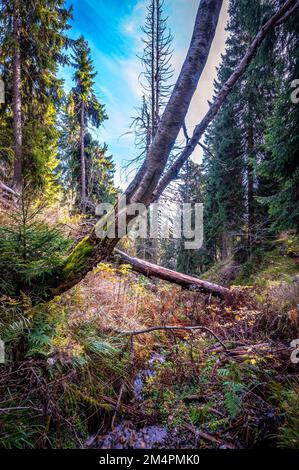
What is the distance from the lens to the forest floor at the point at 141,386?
6.61 ft

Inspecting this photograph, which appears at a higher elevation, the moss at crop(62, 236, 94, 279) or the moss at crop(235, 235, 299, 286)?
the moss at crop(62, 236, 94, 279)

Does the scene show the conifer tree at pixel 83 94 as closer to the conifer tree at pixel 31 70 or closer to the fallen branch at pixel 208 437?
the conifer tree at pixel 31 70

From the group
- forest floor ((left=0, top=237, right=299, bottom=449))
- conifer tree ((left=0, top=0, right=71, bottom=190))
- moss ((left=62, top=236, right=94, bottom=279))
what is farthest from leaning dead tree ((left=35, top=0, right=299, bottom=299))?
conifer tree ((left=0, top=0, right=71, bottom=190))

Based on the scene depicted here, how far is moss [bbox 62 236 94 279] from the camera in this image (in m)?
2.81

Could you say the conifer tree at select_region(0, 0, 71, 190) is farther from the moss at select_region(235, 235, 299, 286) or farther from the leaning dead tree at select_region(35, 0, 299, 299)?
the moss at select_region(235, 235, 299, 286)

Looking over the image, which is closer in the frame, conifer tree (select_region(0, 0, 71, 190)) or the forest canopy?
the forest canopy

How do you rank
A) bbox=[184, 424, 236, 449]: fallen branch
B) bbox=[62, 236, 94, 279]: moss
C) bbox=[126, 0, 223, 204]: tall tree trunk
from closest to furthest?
bbox=[184, 424, 236, 449]: fallen branch
bbox=[126, 0, 223, 204]: tall tree trunk
bbox=[62, 236, 94, 279]: moss

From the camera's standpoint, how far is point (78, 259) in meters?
2.84

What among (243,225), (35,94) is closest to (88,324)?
(35,94)

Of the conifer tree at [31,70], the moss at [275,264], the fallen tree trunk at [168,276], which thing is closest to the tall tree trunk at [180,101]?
the fallen tree trunk at [168,276]

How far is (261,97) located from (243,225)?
259 inches

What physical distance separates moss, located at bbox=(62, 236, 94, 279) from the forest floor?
1.69 ft
